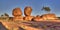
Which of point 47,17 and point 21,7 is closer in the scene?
point 47,17

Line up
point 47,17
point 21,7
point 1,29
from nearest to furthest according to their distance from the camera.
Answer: point 1,29 < point 47,17 < point 21,7

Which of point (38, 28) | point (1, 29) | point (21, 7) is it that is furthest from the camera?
point (21, 7)

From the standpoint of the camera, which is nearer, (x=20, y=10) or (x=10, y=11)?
(x=20, y=10)

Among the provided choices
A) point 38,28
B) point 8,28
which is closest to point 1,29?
point 8,28

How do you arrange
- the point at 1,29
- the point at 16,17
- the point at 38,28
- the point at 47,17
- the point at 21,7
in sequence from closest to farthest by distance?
the point at 38,28 < the point at 1,29 < the point at 47,17 < the point at 16,17 < the point at 21,7

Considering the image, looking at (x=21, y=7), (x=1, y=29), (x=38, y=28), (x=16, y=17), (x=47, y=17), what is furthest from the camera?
(x=21, y=7)

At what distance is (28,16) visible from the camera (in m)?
8.89

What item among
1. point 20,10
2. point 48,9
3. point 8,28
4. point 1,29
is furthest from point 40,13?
point 8,28

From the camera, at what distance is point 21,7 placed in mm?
9383

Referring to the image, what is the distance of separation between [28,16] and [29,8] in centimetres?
46

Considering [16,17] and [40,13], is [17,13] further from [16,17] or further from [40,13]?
[40,13]

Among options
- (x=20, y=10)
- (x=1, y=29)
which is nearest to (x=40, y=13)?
(x=20, y=10)

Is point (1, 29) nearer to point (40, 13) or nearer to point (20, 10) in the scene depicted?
point (20, 10)

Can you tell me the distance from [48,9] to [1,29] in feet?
12.2
